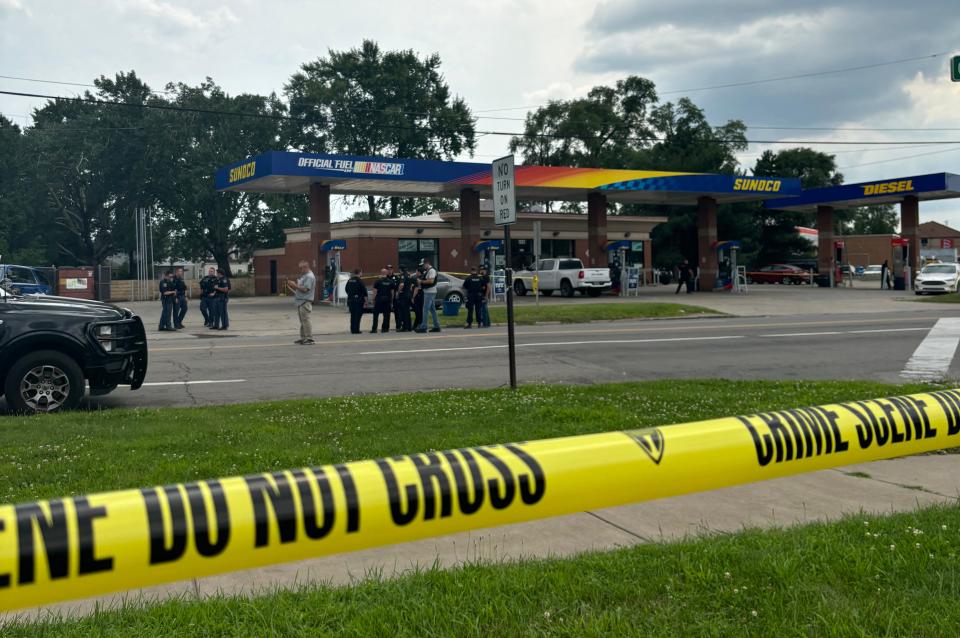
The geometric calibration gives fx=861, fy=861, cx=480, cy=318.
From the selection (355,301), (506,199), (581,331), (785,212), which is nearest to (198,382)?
(506,199)

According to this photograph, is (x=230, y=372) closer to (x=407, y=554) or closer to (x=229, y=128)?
(x=407, y=554)

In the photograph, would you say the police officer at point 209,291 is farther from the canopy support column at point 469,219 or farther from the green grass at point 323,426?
the canopy support column at point 469,219

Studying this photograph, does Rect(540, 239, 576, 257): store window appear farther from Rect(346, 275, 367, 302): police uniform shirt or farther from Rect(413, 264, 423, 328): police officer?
Rect(346, 275, 367, 302): police uniform shirt

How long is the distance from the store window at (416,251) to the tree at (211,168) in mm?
21883

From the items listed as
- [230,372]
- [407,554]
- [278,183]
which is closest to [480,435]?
[407,554]

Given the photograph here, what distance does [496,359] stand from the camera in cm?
1507

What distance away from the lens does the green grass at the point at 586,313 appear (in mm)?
25781

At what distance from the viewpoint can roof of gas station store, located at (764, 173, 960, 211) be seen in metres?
44.2

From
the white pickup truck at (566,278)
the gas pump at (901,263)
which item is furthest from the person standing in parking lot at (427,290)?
the gas pump at (901,263)

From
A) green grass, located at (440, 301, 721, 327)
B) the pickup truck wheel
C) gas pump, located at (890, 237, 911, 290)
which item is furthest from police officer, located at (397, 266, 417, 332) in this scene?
gas pump, located at (890, 237, 911, 290)

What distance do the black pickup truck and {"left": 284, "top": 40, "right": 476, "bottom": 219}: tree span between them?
6072 centimetres

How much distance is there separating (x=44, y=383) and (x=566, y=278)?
31589mm

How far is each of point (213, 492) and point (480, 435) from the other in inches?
204

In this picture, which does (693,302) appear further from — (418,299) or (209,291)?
(209,291)
